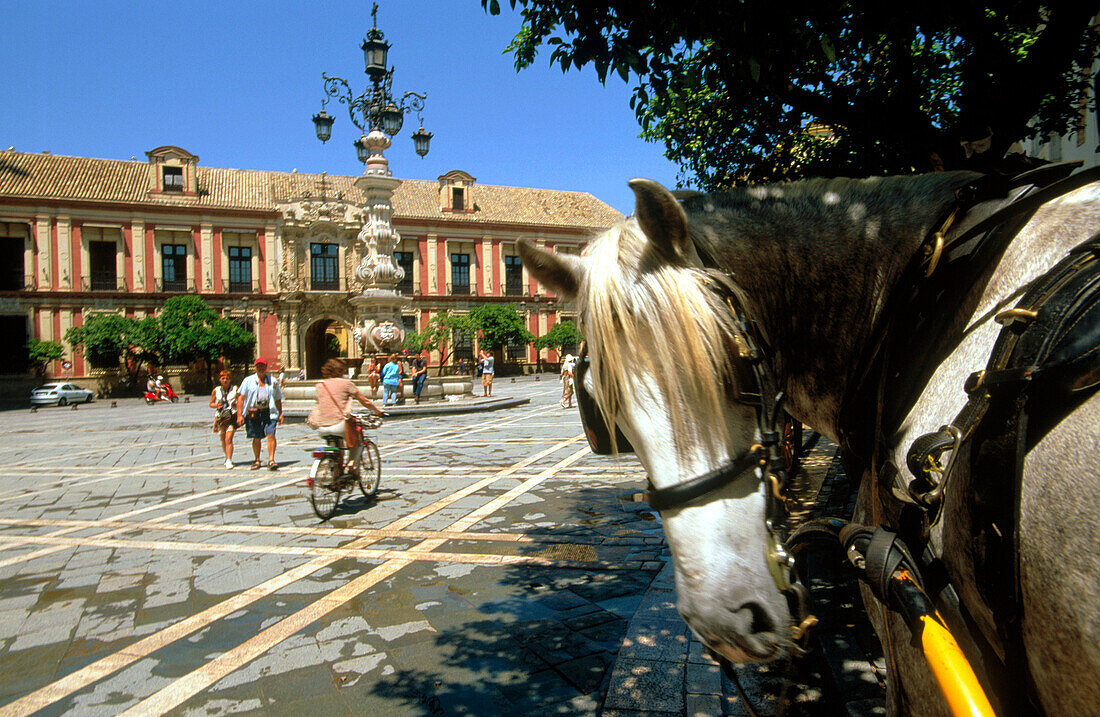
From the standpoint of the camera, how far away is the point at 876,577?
116cm

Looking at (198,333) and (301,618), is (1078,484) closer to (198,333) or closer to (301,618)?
(301,618)

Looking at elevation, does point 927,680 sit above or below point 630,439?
below

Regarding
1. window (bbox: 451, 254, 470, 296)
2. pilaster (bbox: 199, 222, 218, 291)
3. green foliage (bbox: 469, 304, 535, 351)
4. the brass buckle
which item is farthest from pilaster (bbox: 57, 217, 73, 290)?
the brass buckle

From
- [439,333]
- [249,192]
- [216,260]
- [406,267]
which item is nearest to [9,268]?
[216,260]

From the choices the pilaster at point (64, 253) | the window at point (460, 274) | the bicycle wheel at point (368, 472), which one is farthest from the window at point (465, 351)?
the bicycle wheel at point (368, 472)

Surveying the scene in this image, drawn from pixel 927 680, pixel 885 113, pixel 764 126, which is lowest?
pixel 927 680

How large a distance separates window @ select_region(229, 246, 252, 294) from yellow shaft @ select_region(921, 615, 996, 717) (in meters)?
42.1

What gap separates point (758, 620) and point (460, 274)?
44360mm

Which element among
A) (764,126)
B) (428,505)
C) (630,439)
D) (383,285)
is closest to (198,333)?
(383,285)

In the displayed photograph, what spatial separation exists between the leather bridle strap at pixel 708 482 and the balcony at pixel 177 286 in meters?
41.6

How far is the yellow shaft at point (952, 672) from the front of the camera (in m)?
0.98

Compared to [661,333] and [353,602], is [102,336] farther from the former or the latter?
[661,333]

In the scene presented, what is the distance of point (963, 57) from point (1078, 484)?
5.71m

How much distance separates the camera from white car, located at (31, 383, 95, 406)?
29.5m
